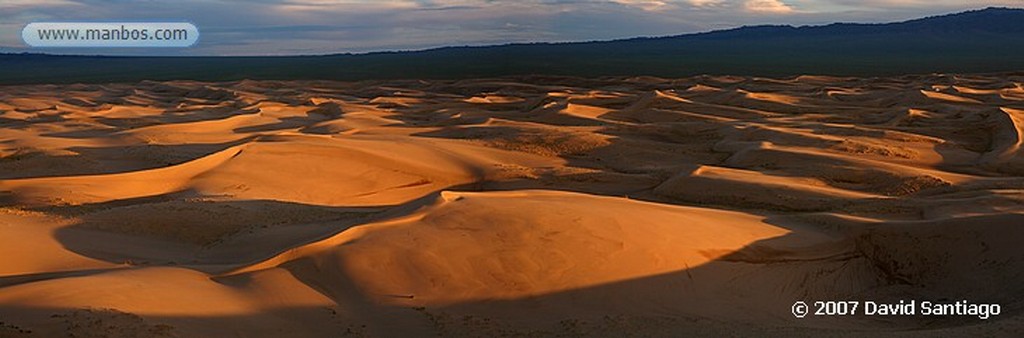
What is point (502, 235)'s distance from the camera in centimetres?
497

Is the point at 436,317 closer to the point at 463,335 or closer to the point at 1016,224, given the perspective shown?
the point at 463,335

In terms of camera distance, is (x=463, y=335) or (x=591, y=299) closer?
(x=463, y=335)

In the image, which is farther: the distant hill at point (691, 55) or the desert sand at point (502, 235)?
the distant hill at point (691, 55)

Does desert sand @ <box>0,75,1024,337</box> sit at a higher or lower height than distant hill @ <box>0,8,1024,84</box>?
higher

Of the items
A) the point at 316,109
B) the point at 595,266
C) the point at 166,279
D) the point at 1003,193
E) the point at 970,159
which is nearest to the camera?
the point at 166,279

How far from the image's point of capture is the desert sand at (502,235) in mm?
4062

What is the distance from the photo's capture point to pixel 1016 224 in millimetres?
5215

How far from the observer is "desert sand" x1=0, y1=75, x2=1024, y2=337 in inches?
160

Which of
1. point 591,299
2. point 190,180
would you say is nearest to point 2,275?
point 591,299

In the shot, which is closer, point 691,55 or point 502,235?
point 502,235

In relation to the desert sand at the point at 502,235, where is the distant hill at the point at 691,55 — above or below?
A: below

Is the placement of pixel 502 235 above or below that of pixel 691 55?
above

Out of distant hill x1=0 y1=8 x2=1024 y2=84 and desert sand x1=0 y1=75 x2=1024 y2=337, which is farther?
distant hill x1=0 y1=8 x2=1024 y2=84

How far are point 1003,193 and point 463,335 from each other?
204 inches
